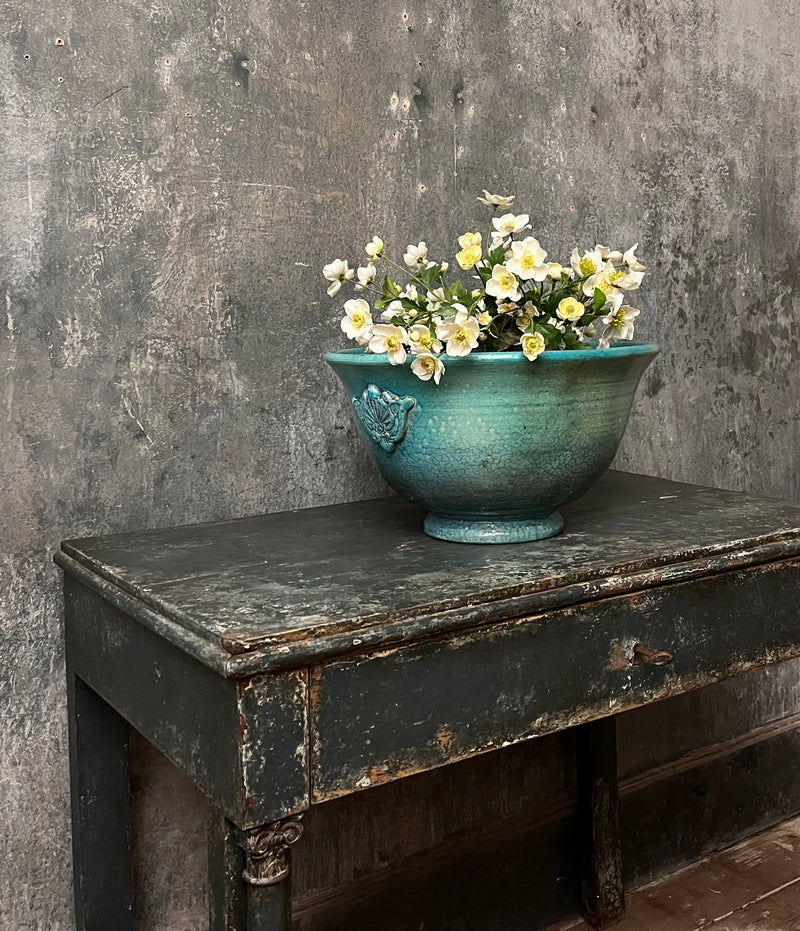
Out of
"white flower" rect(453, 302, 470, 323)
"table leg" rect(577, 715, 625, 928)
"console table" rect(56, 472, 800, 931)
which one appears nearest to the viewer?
"console table" rect(56, 472, 800, 931)

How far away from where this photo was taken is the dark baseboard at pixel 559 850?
5.69 feet

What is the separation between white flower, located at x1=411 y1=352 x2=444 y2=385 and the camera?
3.80ft

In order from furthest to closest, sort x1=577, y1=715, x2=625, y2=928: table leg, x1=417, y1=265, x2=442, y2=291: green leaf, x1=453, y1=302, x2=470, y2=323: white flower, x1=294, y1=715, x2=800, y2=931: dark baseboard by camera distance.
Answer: x1=577, y1=715, x2=625, y2=928: table leg < x1=294, y1=715, x2=800, y2=931: dark baseboard < x1=417, y1=265, x2=442, y2=291: green leaf < x1=453, y1=302, x2=470, y2=323: white flower

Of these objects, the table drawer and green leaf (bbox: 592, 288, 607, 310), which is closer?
the table drawer

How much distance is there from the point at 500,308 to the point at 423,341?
13 cm

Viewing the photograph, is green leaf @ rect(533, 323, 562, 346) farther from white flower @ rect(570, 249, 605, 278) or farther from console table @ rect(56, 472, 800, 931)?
console table @ rect(56, 472, 800, 931)

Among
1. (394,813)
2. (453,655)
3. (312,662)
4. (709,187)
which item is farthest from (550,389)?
(709,187)

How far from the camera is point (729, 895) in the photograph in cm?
199

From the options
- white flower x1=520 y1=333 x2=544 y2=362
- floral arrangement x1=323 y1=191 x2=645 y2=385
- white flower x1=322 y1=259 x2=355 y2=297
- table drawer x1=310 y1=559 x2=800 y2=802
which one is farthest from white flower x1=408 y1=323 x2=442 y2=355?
table drawer x1=310 y1=559 x2=800 y2=802

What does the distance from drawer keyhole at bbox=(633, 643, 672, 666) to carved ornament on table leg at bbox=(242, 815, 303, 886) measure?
0.47 meters

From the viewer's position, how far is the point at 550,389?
1207mm

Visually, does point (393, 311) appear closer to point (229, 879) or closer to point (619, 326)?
point (619, 326)

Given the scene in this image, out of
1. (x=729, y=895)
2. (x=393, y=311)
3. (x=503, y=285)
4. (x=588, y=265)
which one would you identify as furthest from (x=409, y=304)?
(x=729, y=895)

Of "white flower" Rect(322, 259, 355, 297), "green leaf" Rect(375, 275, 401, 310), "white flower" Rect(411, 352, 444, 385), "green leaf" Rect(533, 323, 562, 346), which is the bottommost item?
"white flower" Rect(411, 352, 444, 385)
